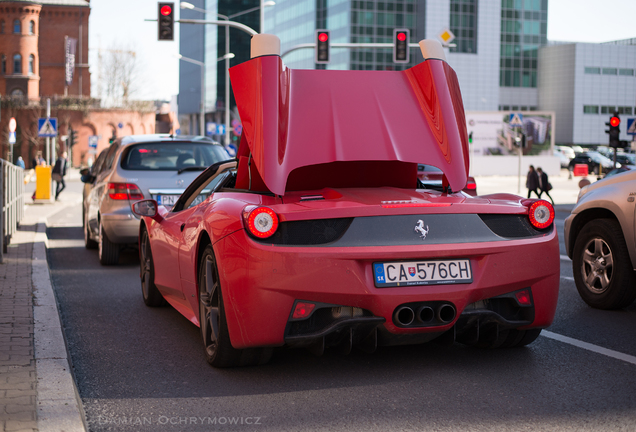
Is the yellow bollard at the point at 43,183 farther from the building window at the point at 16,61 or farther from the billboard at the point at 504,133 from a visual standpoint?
the building window at the point at 16,61

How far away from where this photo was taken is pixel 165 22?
74.5 ft

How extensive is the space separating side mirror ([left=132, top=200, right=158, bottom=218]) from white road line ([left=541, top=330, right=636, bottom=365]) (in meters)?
3.16

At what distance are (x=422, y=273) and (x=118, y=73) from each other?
9377 centimetres

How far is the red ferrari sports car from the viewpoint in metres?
4.31

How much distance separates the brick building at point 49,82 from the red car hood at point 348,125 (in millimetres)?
78868

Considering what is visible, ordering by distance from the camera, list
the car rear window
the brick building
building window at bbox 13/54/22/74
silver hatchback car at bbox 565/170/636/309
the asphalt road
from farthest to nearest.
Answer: building window at bbox 13/54/22/74 → the brick building → the car rear window → silver hatchback car at bbox 565/170/636/309 → the asphalt road

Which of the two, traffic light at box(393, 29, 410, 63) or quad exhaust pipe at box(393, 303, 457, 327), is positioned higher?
traffic light at box(393, 29, 410, 63)

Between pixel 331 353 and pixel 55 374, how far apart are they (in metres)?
1.74

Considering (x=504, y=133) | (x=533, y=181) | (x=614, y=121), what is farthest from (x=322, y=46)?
(x=504, y=133)

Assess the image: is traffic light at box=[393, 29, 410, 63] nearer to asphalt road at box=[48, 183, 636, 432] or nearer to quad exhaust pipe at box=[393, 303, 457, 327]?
asphalt road at box=[48, 183, 636, 432]

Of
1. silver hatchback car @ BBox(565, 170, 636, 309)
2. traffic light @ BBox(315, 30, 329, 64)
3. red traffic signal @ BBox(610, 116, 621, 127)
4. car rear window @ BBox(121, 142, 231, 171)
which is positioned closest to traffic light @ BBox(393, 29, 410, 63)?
traffic light @ BBox(315, 30, 329, 64)

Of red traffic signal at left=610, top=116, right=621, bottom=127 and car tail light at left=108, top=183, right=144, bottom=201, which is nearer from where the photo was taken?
car tail light at left=108, top=183, right=144, bottom=201

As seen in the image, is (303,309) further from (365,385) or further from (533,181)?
(533,181)

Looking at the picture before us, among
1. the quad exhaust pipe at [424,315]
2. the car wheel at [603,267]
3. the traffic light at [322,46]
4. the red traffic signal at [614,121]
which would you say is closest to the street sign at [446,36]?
the traffic light at [322,46]
